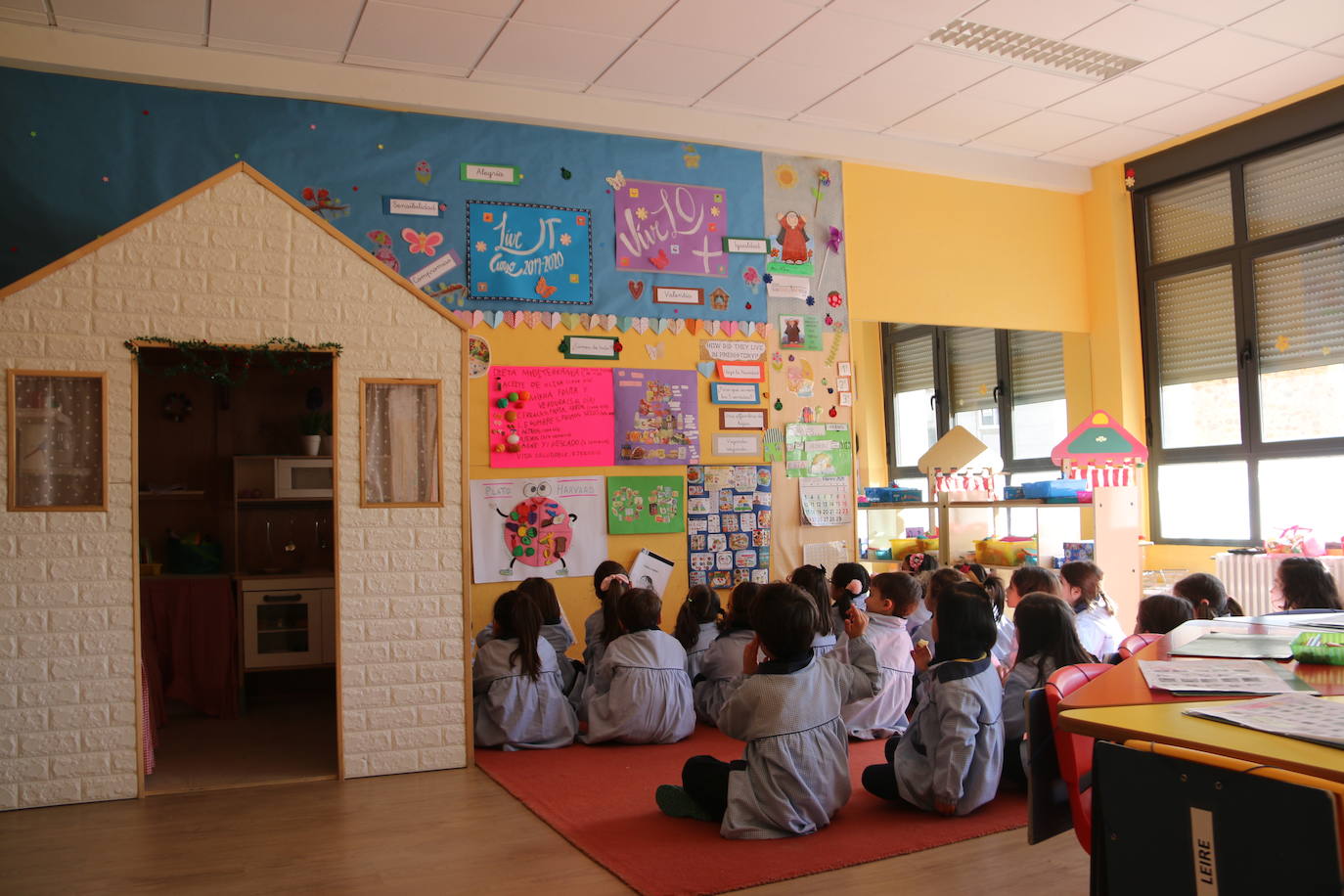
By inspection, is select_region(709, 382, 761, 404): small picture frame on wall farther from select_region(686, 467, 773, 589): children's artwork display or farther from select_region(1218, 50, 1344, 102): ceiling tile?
select_region(1218, 50, 1344, 102): ceiling tile

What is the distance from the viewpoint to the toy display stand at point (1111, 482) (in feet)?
20.5

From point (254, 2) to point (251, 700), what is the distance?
147 inches

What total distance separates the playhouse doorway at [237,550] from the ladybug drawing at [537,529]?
3.18ft

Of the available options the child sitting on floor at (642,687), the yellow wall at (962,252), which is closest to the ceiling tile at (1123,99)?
the yellow wall at (962,252)

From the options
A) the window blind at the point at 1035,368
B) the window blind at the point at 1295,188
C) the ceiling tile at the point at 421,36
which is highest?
the ceiling tile at the point at 421,36

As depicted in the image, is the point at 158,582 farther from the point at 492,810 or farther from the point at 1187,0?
the point at 1187,0

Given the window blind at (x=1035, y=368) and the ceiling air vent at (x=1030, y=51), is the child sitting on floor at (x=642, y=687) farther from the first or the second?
the window blind at (x=1035, y=368)

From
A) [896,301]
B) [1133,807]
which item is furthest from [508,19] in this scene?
[1133,807]

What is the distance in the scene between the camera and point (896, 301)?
6926 millimetres

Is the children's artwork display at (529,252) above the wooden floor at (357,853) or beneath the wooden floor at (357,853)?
above

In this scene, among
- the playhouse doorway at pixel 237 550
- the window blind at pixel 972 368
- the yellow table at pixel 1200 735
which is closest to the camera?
the yellow table at pixel 1200 735

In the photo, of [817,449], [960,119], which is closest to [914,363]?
[817,449]

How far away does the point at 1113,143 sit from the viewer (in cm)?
711

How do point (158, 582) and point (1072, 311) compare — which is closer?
point (158, 582)
